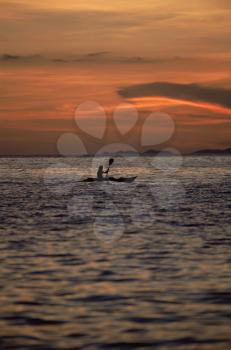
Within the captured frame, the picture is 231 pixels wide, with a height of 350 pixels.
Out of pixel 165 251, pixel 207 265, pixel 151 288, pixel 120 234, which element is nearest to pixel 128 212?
pixel 120 234

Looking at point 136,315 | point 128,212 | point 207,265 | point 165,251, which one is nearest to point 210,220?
point 128,212

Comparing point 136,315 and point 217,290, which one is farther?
point 217,290

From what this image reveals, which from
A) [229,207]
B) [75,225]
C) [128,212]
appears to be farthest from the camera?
[229,207]

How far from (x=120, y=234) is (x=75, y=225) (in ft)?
14.9

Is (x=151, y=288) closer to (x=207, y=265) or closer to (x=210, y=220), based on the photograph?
(x=207, y=265)

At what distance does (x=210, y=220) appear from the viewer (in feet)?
107

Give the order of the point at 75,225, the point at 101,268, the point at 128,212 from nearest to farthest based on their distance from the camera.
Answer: the point at 101,268, the point at 75,225, the point at 128,212

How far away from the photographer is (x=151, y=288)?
1593 centimetres

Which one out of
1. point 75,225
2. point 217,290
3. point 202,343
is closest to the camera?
point 202,343

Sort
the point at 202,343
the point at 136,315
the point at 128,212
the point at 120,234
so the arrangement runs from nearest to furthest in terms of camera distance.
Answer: the point at 202,343, the point at 136,315, the point at 120,234, the point at 128,212

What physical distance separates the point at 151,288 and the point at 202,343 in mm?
4371

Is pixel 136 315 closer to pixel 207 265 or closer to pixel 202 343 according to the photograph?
pixel 202 343

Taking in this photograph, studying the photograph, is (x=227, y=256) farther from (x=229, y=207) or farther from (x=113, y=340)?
(x=229, y=207)

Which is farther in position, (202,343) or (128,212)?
(128,212)
